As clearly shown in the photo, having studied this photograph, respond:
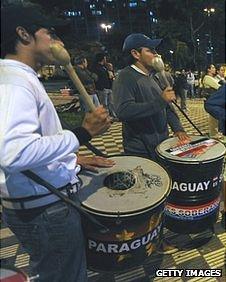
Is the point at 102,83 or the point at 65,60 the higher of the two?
the point at 65,60

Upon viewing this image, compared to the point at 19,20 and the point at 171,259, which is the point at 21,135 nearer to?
the point at 19,20

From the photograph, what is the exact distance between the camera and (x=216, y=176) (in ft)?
7.58

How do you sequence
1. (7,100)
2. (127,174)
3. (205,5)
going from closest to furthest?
(7,100) → (127,174) → (205,5)

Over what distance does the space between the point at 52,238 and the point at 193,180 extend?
1150mm

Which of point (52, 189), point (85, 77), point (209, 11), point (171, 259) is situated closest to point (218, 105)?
point (52, 189)

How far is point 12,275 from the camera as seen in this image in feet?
3.82

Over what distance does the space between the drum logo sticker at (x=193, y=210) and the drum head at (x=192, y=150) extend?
1.20 feet

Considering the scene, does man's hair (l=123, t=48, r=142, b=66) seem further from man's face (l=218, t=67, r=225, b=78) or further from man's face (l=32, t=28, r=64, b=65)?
man's face (l=218, t=67, r=225, b=78)

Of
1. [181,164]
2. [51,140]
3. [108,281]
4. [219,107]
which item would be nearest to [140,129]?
[181,164]

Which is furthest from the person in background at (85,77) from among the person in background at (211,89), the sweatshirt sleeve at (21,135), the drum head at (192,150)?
the sweatshirt sleeve at (21,135)

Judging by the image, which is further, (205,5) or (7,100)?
(205,5)

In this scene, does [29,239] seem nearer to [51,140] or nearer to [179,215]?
[51,140]

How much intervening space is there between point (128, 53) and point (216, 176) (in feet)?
3.54

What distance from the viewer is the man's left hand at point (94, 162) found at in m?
1.87
